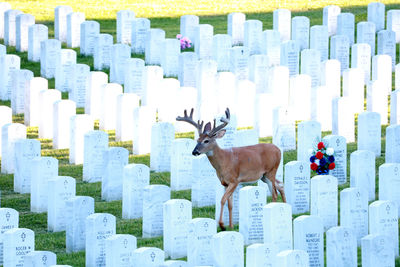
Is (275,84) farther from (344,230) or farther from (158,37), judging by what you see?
(344,230)

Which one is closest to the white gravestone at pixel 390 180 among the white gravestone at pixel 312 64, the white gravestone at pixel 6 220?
the white gravestone at pixel 6 220

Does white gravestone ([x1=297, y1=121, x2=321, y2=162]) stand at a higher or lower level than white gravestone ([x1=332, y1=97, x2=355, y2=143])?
lower

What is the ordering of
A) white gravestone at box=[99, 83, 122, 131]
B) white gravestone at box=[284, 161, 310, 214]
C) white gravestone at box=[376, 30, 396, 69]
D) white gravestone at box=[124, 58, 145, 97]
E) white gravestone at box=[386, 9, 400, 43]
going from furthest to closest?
1. white gravestone at box=[386, 9, 400, 43]
2. white gravestone at box=[376, 30, 396, 69]
3. white gravestone at box=[124, 58, 145, 97]
4. white gravestone at box=[99, 83, 122, 131]
5. white gravestone at box=[284, 161, 310, 214]

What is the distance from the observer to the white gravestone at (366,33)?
872 inches

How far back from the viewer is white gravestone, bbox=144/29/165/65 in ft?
69.4

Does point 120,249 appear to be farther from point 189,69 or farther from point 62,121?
point 189,69

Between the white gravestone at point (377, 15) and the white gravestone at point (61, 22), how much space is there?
6.60 metres

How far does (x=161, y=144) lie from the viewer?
15.5 metres

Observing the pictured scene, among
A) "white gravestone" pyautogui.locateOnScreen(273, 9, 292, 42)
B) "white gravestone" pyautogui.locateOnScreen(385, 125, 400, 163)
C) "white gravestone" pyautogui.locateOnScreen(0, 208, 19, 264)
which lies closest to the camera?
"white gravestone" pyautogui.locateOnScreen(0, 208, 19, 264)

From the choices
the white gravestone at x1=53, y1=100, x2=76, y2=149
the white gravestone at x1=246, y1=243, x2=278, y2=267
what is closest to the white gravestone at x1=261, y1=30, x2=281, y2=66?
the white gravestone at x1=53, y1=100, x2=76, y2=149

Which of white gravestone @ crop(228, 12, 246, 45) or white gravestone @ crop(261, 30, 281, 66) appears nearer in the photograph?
white gravestone @ crop(261, 30, 281, 66)

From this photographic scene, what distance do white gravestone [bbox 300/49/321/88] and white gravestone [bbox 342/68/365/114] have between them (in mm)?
1121

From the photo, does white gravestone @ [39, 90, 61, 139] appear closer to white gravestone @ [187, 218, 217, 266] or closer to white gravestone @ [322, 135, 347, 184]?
white gravestone @ [322, 135, 347, 184]

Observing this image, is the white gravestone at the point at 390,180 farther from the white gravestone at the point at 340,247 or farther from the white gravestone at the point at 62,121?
the white gravestone at the point at 62,121
